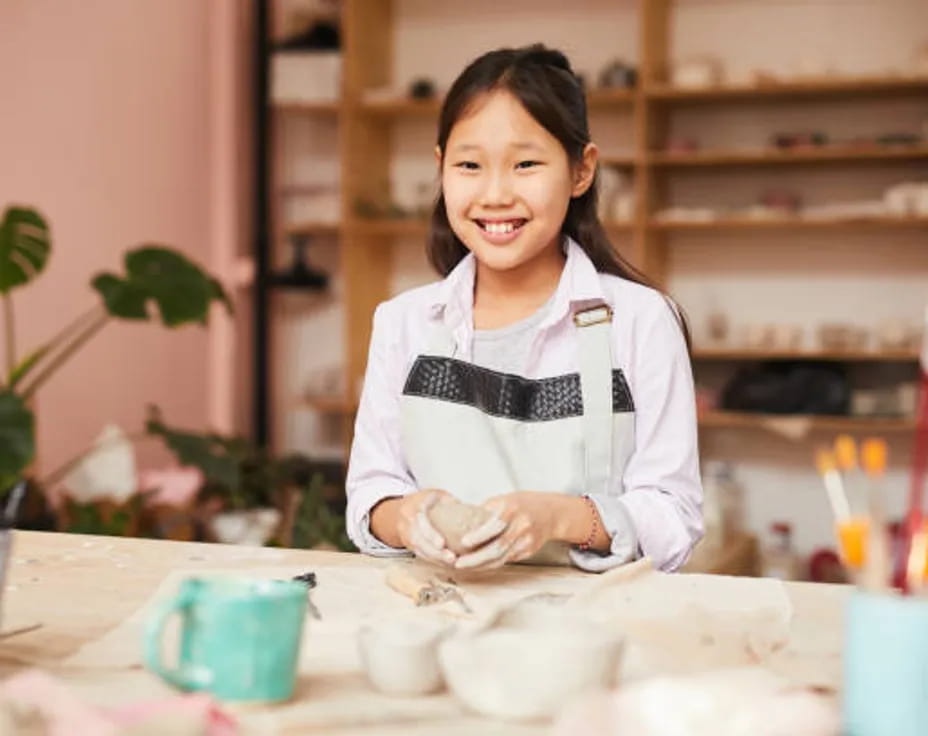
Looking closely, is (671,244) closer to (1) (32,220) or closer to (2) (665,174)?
(2) (665,174)

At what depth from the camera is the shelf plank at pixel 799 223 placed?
405 cm

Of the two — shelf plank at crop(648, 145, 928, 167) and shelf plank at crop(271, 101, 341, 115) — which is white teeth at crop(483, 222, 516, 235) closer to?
→ shelf plank at crop(648, 145, 928, 167)

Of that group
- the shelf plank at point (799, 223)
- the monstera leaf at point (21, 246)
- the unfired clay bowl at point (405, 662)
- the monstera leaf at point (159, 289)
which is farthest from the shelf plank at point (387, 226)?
the unfired clay bowl at point (405, 662)

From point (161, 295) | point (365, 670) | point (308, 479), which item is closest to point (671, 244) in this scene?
point (308, 479)

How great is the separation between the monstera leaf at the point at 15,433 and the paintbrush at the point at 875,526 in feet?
6.82

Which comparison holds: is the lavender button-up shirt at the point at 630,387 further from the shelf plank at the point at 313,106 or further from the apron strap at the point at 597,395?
the shelf plank at the point at 313,106

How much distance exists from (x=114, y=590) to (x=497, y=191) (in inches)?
24.9

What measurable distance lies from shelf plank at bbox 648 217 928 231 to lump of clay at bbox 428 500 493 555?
3.01 m

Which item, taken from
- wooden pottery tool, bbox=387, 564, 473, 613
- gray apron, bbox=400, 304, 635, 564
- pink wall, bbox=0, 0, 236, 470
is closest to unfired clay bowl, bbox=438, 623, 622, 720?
wooden pottery tool, bbox=387, 564, 473, 613

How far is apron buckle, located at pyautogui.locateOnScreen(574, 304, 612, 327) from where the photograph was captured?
1588 mm

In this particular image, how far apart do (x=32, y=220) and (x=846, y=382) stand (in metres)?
2.62

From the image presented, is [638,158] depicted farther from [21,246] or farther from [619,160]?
[21,246]

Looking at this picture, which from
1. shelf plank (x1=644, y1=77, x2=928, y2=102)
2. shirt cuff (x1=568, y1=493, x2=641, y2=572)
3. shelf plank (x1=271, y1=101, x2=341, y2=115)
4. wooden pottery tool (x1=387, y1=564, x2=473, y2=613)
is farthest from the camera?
shelf plank (x1=271, y1=101, x2=341, y2=115)

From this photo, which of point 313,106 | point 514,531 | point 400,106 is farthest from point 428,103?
point 514,531
